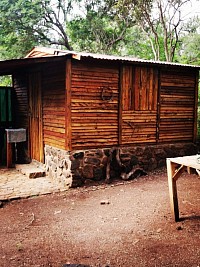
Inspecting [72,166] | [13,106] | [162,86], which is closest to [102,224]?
[72,166]

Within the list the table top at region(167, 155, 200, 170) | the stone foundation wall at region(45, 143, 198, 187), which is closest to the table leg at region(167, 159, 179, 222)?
the table top at region(167, 155, 200, 170)

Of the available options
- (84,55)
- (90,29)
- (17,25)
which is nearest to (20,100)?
(84,55)

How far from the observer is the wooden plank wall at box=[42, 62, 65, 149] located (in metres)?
6.53

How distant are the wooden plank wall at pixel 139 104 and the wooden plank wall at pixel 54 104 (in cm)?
154

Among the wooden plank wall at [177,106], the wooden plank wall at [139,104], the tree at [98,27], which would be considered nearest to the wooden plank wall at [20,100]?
the wooden plank wall at [139,104]

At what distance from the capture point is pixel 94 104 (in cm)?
659

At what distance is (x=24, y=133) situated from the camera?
8.37m

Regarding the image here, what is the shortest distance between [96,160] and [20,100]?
12.6 ft

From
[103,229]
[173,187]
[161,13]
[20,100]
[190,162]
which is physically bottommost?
[103,229]

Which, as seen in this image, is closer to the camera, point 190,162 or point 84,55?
point 190,162

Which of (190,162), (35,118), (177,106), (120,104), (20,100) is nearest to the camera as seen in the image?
(190,162)

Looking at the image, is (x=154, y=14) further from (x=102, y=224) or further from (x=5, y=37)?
(x=102, y=224)

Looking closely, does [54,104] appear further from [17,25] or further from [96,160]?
[17,25]

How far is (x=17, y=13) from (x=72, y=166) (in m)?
12.4
